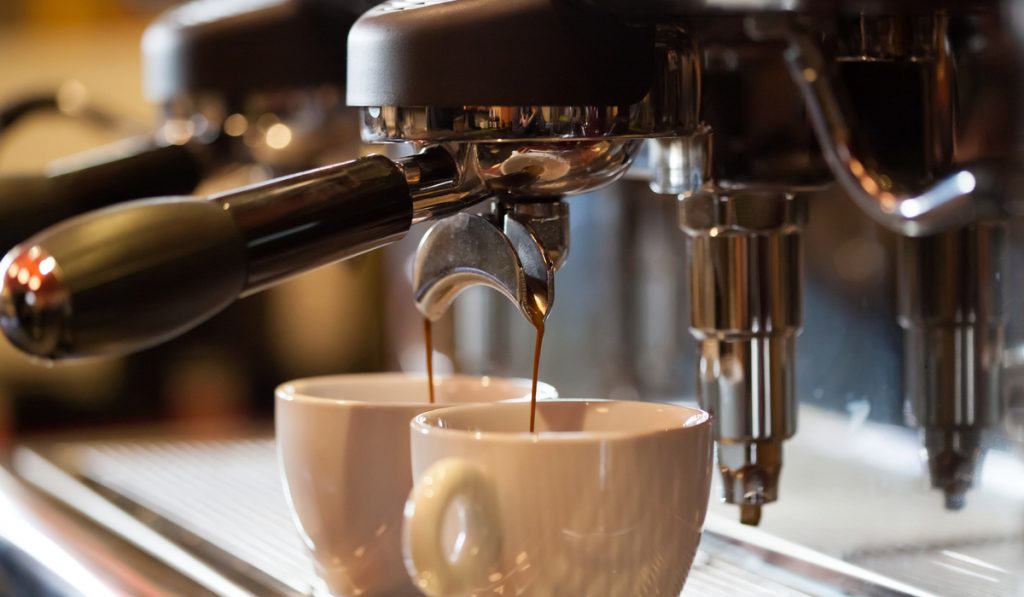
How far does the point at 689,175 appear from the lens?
47cm

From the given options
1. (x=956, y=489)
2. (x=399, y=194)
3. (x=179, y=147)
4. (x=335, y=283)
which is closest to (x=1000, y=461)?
(x=956, y=489)

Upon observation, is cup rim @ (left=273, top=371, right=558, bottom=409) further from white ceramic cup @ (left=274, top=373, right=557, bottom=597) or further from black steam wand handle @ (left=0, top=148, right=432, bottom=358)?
black steam wand handle @ (left=0, top=148, right=432, bottom=358)

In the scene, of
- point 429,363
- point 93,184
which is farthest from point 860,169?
point 93,184

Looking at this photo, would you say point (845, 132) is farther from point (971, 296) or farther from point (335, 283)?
point (335, 283)

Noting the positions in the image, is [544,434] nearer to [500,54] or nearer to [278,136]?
[500,54]

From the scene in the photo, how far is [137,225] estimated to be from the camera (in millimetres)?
318

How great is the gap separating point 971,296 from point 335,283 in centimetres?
140

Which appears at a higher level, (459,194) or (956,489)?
(459,194)

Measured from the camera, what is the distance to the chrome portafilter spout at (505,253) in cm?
42

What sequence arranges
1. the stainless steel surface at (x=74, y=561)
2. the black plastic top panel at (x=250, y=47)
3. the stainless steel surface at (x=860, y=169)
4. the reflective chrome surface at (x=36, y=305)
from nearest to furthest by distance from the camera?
the reflective chrome surface at (x=36, y=305)
the stainless steel surface at (x=860, y=169)
the stainless steel surface at (x=74, y=561)
the black plastic top panel at (x=250, y=47)

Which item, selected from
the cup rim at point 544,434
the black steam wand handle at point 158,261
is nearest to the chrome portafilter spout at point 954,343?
the cup rim at point 544,434

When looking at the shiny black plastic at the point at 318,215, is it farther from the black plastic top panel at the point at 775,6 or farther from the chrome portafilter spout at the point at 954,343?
the chrome portafilter spout at the point at 954,343

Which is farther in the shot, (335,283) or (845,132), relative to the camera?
(335,283)

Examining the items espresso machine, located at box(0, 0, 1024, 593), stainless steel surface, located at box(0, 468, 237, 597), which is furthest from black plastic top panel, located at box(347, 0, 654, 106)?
stainless steel surface, located at box(0, 468, 237, 597)
